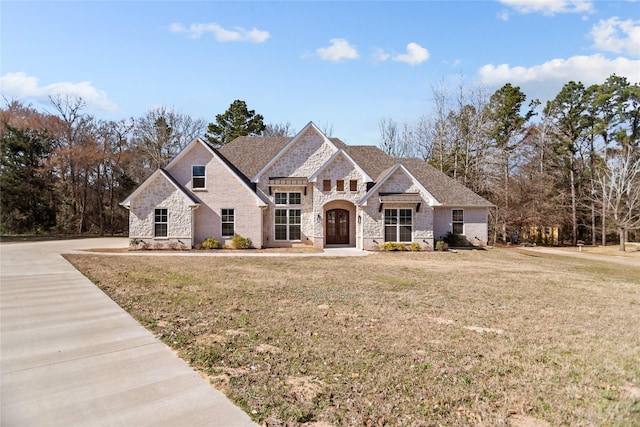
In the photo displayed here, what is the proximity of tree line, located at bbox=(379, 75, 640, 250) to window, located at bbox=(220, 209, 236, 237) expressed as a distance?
2102 cm

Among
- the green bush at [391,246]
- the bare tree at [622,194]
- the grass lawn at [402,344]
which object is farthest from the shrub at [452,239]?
the bare tree at [622,194]

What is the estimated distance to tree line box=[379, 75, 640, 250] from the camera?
30891 mm

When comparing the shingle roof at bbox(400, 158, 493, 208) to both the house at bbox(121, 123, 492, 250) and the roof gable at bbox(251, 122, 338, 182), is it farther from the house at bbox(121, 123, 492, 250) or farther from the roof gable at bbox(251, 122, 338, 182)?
the roof gable at bbox(251, 122, 338, 182)

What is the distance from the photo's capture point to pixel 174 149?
38938 mm

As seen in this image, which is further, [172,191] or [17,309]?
[172,191]

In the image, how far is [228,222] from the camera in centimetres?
2161

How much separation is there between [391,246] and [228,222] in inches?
395

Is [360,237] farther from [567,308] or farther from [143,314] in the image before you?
[143,314]

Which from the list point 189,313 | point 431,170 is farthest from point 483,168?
point 189,313

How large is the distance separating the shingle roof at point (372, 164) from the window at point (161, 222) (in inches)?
230

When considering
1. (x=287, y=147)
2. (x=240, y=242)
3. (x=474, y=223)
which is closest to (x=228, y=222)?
(x=240, y=242)

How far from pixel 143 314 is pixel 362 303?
4.67m

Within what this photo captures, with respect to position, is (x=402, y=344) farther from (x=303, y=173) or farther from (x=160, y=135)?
(x=160, y=135)

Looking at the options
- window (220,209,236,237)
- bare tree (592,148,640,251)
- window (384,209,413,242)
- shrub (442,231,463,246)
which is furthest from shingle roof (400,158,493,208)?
window (220,209,236,237)
